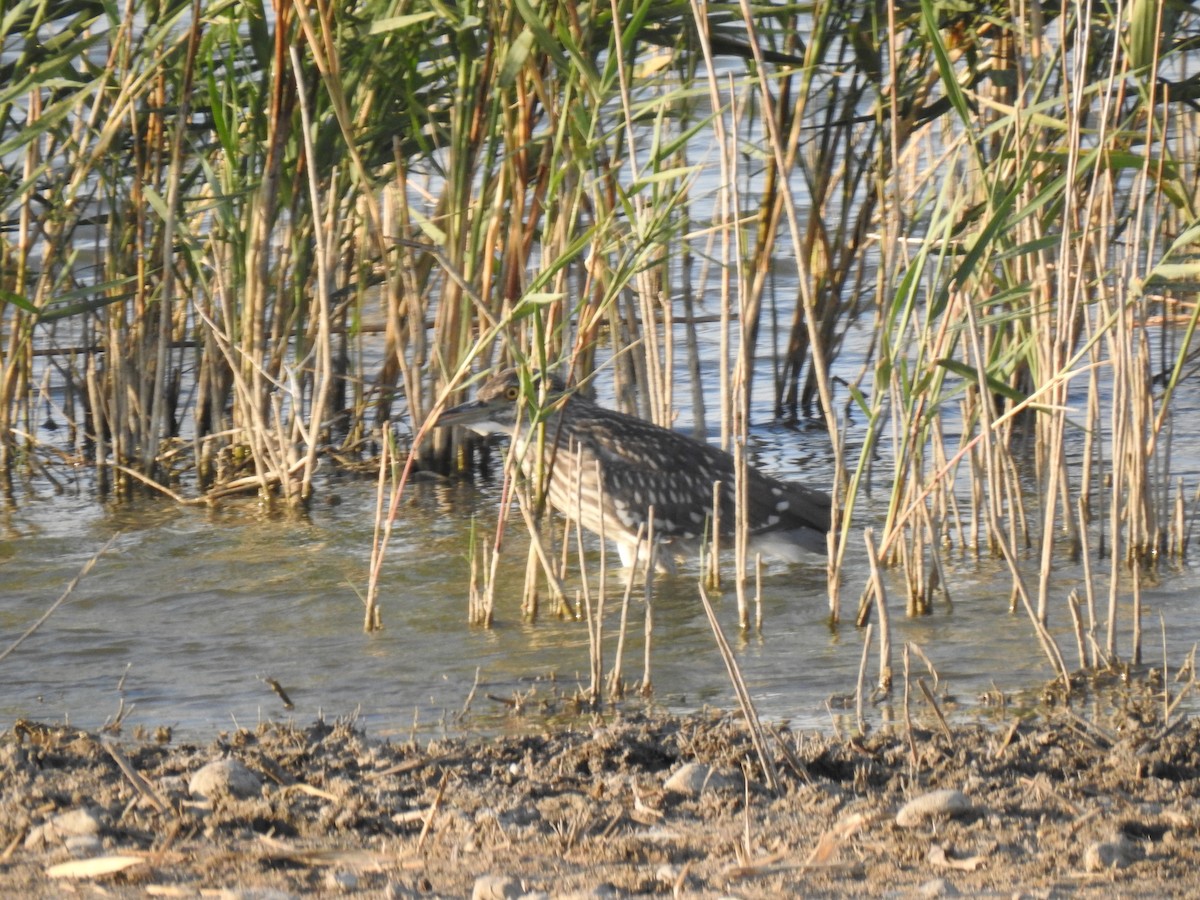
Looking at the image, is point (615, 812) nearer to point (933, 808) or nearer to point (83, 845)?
point (933, 808)

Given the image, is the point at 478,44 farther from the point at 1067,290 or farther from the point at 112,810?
the point at 112,810

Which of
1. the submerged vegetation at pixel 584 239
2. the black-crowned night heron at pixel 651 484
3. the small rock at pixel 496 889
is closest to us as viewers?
the small rock at pixel 496 889

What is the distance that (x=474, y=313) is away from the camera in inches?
273

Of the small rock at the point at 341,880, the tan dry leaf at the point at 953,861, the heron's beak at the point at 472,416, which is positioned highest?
the heron's beak at the point at 472,416

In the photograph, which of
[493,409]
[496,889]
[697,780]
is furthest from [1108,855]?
[493,409]

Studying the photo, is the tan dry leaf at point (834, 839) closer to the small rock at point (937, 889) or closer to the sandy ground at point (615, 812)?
the sandy ground at point (615, 812)

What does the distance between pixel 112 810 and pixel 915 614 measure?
2.77 m

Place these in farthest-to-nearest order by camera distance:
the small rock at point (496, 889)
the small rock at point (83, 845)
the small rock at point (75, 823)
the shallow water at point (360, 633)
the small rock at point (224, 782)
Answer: the shallow water at point (360, 633) < the small rock at point (224, 782) < the small rock at point (75, 823) < the small rock at point (83, 845) < the small rock at point (496, 889)

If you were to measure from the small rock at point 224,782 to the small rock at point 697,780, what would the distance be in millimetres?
877

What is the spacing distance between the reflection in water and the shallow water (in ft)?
0.04

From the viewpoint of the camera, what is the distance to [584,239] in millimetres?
4738

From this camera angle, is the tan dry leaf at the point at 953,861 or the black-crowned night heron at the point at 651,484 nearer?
the tan dry leaf at the point at 953,861

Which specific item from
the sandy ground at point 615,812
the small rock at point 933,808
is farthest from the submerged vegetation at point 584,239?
the small rock at point 933,808

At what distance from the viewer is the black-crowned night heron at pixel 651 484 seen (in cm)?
643
